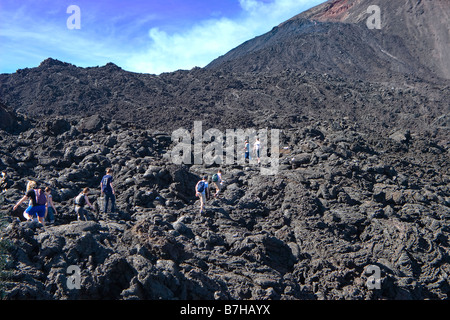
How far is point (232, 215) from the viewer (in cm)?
1121

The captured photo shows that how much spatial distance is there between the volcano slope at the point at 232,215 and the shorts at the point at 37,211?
37cm

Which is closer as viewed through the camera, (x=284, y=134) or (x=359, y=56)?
(x=284, y=134)

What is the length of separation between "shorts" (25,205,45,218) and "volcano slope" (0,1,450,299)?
1.20 ft

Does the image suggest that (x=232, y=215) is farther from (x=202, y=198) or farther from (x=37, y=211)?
(x=37, y=211)

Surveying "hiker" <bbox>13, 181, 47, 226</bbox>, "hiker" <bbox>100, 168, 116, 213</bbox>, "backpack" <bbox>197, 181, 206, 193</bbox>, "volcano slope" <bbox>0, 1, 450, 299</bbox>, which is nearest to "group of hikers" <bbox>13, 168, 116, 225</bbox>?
"hiker" <bbox>13, 181, 47, 226</bbox>

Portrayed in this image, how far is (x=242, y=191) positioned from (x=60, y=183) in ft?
17.8

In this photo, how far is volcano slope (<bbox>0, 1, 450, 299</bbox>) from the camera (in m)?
6.89

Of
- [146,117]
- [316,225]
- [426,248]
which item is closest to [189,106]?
[146,117]

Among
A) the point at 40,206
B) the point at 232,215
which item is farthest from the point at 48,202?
the point at 232,215

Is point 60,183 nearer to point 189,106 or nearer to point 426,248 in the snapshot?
point 426,248

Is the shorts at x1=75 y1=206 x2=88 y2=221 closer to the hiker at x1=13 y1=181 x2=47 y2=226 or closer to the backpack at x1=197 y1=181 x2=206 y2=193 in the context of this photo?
the hiker at x1=13 y1=181 x2=47 y2=226

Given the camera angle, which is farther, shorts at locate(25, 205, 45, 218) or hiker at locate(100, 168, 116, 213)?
hiker at locate(100, 168, 116, 213)

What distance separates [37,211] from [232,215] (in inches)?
194

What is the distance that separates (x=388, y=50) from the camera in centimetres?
5038
